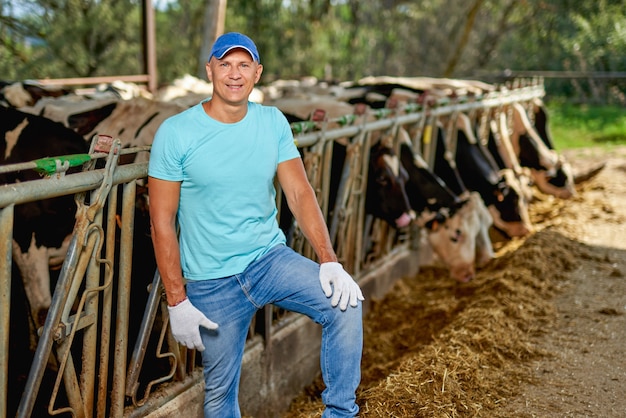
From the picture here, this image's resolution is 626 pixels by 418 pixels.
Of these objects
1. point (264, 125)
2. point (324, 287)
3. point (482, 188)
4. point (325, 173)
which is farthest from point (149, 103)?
point (482, 188)

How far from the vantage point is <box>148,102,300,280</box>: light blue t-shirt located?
2.50 meters

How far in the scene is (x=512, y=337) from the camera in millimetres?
4164

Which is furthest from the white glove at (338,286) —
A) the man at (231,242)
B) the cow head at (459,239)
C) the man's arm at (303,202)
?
the cow head at (459,239)

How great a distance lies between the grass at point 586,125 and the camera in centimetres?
1394

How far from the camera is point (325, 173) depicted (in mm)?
4469

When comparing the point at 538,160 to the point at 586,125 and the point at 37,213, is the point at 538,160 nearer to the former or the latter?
the point at 37,213

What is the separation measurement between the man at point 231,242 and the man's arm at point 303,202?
0.4 inches

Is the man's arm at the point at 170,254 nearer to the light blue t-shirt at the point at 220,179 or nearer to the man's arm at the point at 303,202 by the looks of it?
the light blue t-shirt at the point at 220,179

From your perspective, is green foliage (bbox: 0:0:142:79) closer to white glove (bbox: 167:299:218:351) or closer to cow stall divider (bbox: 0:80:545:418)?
cow stall divider (bbox: 0:80:545:418)

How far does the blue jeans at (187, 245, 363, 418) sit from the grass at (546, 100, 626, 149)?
1032cm

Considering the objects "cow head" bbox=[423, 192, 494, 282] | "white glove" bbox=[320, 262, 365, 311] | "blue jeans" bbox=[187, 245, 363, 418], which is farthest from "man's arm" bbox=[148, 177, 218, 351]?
"cow head" bbox=[423, 192, 494, 282]

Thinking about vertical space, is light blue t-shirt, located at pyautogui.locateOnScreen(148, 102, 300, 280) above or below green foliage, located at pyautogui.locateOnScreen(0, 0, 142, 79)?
below

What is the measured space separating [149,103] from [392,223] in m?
1.90

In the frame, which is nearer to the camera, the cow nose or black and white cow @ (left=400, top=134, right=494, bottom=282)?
the cow nose
